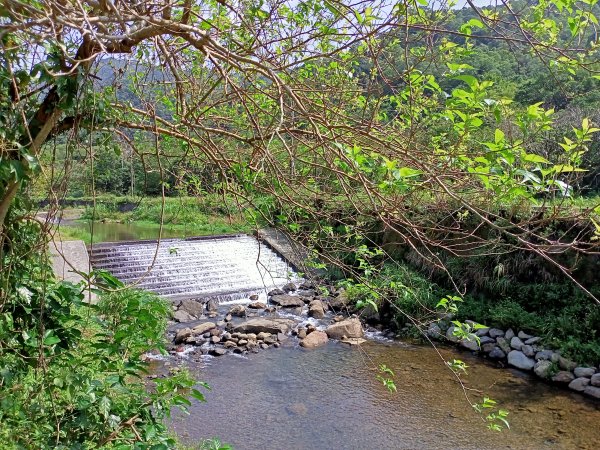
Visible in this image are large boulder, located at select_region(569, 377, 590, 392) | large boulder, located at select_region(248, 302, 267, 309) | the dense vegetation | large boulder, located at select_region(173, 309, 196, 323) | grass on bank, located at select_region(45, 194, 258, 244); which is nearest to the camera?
the dense vegetation

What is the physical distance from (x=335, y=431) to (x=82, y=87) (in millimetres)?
4362

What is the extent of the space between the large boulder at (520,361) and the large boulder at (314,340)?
8.28 feet

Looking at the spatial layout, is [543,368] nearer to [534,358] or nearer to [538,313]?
[534,358]

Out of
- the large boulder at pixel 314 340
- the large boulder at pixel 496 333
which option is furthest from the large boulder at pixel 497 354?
the large boulder at pixel 314 340

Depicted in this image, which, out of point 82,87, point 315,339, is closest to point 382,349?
point 315,339

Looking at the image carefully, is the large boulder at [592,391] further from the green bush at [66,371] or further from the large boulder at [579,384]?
the green bush at [66,371]

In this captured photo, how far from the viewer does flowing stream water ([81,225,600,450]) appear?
16.6 feet

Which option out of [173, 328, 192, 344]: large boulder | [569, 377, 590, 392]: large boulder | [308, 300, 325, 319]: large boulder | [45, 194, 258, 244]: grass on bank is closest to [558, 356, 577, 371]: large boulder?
[569, 377, 590, 392]: large boulder

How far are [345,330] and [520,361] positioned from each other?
2.41 m

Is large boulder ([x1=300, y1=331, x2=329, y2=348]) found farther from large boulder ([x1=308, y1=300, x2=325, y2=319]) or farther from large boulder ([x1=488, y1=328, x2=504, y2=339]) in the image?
large boulder ([x1=488, y1=328, x2=504, y2=339])

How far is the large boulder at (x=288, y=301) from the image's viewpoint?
9359mm

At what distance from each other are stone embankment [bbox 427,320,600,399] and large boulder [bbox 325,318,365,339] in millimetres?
1130

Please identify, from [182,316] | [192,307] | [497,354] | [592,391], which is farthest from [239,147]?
[192,307]

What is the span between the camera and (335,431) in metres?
5.18
